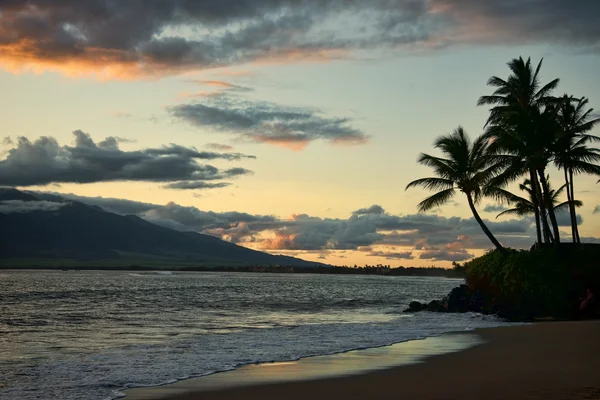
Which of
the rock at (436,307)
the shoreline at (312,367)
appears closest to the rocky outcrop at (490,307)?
the rock at (436,307)

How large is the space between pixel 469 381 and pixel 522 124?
30.5 metres

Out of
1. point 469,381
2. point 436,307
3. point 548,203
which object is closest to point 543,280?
point 548,203

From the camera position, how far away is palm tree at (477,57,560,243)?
136 feet

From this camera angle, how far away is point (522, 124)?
137 feet

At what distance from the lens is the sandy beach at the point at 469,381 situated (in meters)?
13.3

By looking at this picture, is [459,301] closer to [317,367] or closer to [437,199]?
[437,199]

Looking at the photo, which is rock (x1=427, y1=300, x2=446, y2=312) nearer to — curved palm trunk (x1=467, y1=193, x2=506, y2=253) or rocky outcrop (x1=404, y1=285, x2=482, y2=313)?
rocky outcrop (x1=404, y1=285, x2=482, y2=313)

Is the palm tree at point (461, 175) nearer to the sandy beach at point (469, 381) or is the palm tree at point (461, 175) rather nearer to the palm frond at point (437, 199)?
the palm frond at point (437, 199)

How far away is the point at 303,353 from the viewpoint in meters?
21.5

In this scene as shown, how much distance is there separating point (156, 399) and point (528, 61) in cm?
3780

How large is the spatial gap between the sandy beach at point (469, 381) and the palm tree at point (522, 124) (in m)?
23.1

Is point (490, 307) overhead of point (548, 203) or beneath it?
beneath

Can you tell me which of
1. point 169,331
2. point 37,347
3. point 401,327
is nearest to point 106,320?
point 169,331

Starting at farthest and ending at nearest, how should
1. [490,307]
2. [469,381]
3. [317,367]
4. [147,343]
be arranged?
[490,307] < [147,343] < [317,367] < [469,381]
